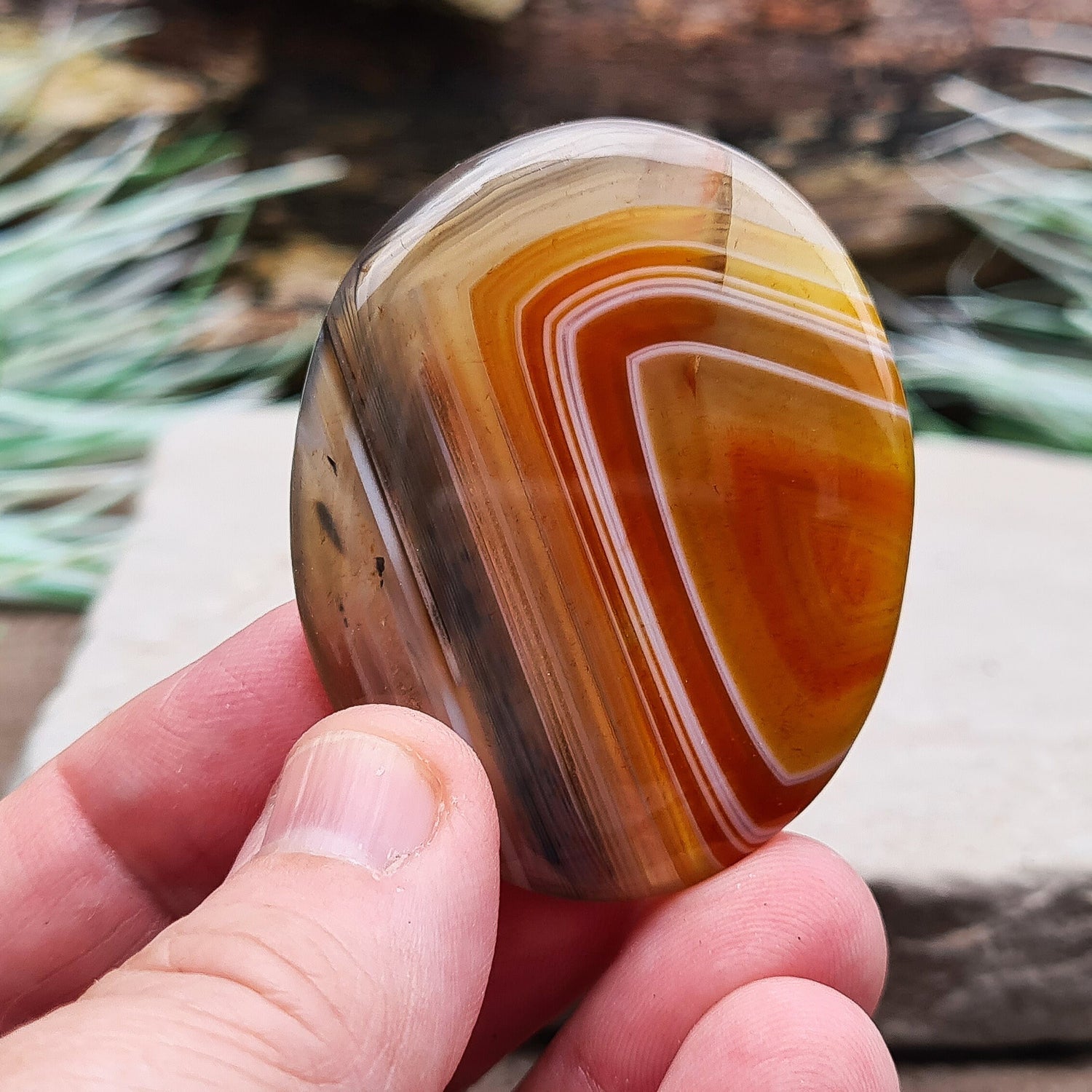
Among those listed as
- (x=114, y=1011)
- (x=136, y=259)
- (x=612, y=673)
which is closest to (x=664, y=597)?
(x=612, y=673)

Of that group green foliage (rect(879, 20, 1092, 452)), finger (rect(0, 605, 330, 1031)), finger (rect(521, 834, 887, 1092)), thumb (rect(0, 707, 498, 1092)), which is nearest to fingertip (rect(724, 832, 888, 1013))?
finger (rect(521, 834, 887, 1092))

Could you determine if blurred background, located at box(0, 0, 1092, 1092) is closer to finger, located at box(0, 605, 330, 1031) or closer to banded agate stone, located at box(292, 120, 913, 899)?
finger, located at box(0, 605, 330, 1031)

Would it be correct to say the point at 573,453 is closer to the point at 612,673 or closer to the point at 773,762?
the point at 612,673

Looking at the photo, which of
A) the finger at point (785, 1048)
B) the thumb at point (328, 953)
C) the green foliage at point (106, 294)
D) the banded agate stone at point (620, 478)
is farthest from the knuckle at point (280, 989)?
the green foliage at point (106, 294)

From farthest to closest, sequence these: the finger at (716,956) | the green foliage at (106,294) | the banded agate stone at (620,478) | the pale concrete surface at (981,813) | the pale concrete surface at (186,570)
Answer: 1. the green foliage at (106,294)
2. the pale concrete surface at (186,570)
3. the pale concrete surface at (981,813)
4. the finger at (716,956)
5. the banded agate stone at (620,478)

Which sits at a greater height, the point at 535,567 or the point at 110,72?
the point at 110,72

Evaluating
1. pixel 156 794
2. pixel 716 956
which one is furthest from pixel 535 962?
pixel 156 794

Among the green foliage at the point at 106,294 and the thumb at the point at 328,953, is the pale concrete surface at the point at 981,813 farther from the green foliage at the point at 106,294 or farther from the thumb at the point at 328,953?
the green foliage at the point at 106,294
